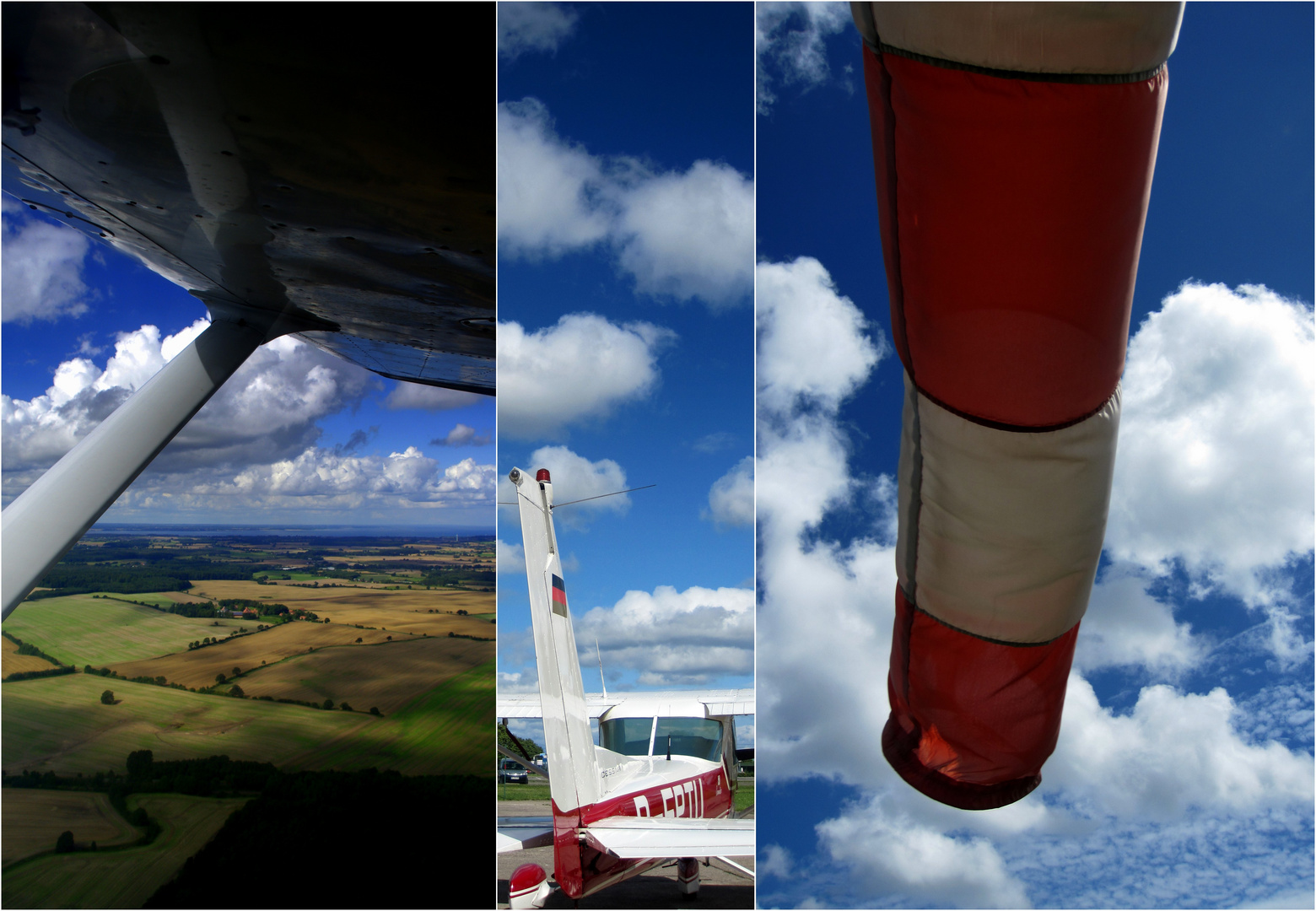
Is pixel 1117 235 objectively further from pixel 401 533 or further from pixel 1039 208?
pixel 401 533

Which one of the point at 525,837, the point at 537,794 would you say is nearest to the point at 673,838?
the point at 525,837

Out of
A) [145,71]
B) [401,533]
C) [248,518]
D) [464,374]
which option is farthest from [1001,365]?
[464,374]

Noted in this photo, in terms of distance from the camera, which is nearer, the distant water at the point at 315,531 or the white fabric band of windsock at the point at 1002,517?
the white fabric band of windsock at the point at 1002,517

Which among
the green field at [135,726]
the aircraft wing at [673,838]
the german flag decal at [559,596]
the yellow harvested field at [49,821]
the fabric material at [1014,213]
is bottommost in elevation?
the aircraft wing at [673,838]

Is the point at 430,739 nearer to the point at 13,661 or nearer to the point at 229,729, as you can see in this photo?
the point at 229,729

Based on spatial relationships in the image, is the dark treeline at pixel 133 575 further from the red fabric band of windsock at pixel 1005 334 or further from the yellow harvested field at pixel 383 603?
the red fabric band of windsock at pixel 1005 334

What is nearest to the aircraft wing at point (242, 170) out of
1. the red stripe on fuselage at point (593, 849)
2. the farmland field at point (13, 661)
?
the farmland field at point (13, 661)
